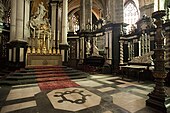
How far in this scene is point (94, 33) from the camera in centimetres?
1313

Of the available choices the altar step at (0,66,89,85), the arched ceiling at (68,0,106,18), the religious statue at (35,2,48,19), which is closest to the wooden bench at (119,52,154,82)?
the altar step at (0,66,89,85)

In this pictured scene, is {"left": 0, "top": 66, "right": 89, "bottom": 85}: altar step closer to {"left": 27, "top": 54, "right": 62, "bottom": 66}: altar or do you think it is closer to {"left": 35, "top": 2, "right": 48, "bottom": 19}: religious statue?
{"left": 27, "top": 54, "right": 62, "bottom": 66}: altar

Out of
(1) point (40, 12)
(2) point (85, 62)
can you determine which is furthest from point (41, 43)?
(2) point (85, 62)

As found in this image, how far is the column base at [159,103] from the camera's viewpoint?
106 inches

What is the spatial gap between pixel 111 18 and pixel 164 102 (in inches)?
342

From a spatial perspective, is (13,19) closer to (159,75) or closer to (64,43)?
(64,43)

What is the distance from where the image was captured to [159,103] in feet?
9.27

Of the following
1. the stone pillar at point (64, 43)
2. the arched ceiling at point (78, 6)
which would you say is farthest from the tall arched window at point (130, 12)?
the stone pillar at point (64, 43)

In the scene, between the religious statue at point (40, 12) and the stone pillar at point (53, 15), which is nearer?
the religious statue at point (40, 12)

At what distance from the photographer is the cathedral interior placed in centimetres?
305

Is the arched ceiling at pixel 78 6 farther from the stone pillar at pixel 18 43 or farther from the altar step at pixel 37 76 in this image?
the altar step at pixel 37 76

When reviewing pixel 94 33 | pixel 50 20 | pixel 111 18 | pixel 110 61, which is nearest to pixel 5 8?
pixel 50 20

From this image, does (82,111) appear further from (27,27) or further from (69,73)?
(27,27)

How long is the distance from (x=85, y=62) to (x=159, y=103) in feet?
33.6
